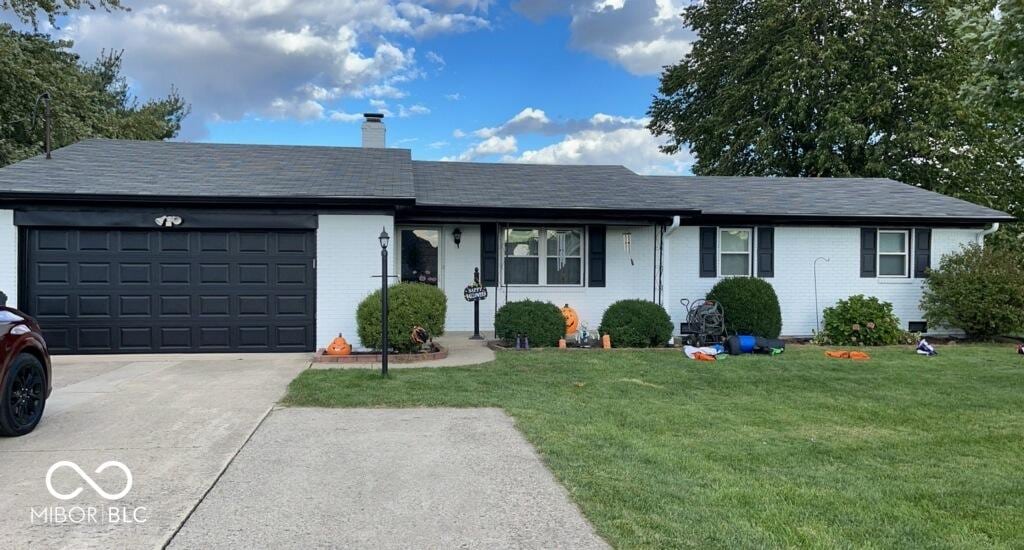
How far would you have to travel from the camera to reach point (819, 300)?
14.1m

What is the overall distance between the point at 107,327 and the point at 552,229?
8481mm

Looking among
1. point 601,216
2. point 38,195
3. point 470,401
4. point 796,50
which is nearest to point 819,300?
point 601,216

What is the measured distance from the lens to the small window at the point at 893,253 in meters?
14.2

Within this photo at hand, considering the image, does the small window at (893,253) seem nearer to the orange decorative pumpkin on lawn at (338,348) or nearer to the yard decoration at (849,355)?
the yard decoration at (849,355)

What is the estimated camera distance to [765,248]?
14016mm

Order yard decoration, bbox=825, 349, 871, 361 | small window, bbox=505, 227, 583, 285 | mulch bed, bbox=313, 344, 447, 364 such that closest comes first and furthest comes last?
mulch bed, bbox=313, 344, 447, 364
yard decoration, bbox=825, 349, 871, 361
small window, bbox=505, 227, 583, 285

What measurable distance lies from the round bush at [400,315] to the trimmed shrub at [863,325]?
8.24m

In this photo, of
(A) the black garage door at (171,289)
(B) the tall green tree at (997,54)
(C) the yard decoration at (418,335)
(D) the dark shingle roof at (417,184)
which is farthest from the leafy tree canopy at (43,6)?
(B) the tall green tree at (997,54)

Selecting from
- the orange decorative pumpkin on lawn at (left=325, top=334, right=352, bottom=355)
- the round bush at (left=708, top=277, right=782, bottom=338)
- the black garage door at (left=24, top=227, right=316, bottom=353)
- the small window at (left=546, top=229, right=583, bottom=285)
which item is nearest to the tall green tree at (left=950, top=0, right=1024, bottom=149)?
the round bush at (left=708, top=277, right=782, bottom=338)

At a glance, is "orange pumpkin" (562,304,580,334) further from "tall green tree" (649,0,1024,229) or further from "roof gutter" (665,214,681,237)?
"tall green tree" (649,0,1024,229)

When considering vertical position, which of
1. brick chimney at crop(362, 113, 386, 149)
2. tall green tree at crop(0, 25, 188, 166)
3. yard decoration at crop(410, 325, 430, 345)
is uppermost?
tall green tree at crop(0, 25, 188, 166)

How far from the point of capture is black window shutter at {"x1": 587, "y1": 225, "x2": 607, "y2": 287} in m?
13.5

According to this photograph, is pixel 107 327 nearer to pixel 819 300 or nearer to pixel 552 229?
pixel 552 229

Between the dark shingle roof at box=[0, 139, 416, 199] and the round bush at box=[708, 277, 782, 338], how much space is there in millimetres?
6678
